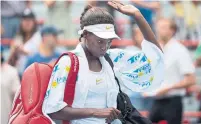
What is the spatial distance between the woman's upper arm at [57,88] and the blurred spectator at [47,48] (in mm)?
4022

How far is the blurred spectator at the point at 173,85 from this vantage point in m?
8.30

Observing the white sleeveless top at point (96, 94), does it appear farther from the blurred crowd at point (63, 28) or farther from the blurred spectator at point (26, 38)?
the blurred spectator at point (26, 38)

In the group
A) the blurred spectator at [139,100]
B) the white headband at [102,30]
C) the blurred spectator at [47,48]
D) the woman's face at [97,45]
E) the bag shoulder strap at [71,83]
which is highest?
the white headband at [102,30]

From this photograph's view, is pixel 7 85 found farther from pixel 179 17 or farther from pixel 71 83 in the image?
pixel 179 17

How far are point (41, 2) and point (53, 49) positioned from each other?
2.18 metres

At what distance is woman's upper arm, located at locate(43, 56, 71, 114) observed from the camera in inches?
210

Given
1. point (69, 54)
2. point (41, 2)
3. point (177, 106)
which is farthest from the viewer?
point (41, 2)

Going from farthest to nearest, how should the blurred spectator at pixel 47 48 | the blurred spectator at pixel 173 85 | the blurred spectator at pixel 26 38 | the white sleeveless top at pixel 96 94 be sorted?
the blurred spectator at pixel 26 38, the blurred spectator at pixel 47 48, the blurred spectator at pixel 173 85, the white sleeveless top at pixel 96 94

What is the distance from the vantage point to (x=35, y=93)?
5520 mm

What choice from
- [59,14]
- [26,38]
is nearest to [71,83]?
[26,38]

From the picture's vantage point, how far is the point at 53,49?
969 centimetres

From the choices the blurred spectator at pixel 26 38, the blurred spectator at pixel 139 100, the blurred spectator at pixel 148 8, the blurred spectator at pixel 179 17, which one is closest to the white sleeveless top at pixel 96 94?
the blurred spectator at pixel 139 100

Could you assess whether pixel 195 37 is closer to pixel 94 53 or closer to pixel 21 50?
pixel 21 50

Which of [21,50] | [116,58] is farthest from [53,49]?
[116,58]
